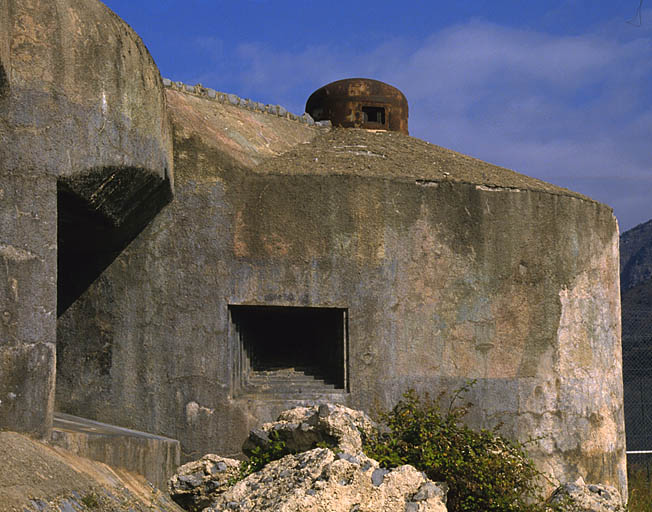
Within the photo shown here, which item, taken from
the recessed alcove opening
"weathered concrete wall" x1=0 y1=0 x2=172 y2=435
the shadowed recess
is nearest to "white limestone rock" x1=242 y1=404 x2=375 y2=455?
the recessed alcove opening

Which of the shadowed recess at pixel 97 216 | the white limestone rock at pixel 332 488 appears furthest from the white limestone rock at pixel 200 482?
the shadowed recess at pixel 97 216

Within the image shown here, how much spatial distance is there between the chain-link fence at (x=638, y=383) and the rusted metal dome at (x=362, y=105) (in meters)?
5.88

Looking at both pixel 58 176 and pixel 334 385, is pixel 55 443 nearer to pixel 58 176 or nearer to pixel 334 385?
pixel 58 176

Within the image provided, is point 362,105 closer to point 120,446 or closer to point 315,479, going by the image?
point 120,446

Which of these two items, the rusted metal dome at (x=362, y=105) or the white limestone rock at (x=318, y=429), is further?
the rusted metal dome at (x=362, y=105)

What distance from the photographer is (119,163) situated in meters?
5.35

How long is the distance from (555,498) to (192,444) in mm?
2926

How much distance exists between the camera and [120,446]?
5.05 m

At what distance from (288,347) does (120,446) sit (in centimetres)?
227

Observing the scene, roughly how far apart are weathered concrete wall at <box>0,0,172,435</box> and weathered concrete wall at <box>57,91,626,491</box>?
119 centimetres

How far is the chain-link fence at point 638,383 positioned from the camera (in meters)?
14.4

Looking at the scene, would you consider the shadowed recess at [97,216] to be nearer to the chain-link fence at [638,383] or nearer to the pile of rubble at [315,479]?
the pile of rubble at [315,479]

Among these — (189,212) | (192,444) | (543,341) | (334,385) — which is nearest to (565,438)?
(543,341)

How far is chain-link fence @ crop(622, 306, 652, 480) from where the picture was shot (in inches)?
566
